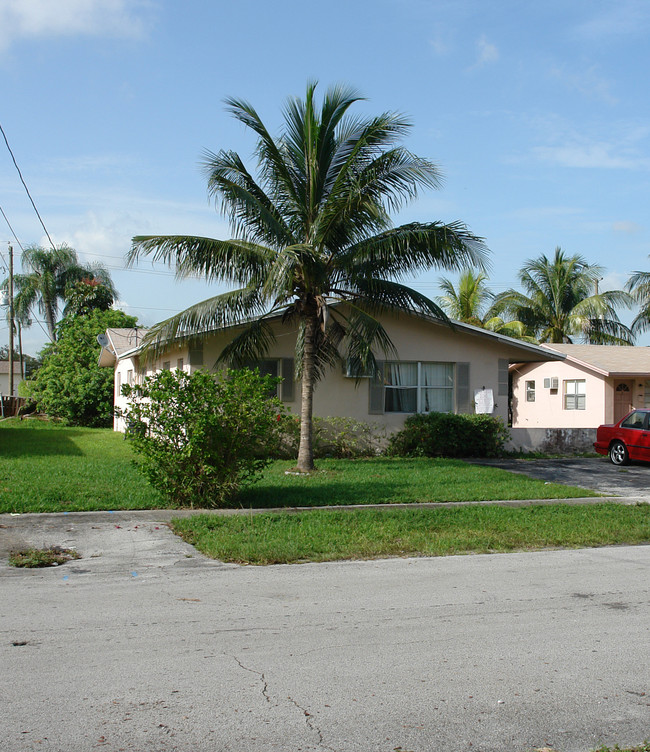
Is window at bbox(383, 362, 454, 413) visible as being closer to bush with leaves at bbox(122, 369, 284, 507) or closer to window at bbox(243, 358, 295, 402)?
window at bbox(243, 358, 295, 402)

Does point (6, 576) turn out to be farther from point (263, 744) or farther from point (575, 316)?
point (575, 316)

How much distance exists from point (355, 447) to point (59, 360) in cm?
1991

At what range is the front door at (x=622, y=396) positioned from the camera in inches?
1091

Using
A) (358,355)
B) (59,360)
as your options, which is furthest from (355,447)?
(59,360)

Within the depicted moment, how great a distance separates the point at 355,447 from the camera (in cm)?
1939

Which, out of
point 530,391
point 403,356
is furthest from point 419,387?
point 530,391

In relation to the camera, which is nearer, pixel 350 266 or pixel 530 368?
pixel 350 266

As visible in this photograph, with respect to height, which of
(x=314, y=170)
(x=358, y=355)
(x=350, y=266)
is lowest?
(x=358, y=355)

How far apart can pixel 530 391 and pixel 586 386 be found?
10.2ft

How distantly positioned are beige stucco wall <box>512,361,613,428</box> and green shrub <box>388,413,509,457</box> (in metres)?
6.96

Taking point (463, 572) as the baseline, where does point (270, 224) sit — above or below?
above

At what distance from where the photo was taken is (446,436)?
19.5 m

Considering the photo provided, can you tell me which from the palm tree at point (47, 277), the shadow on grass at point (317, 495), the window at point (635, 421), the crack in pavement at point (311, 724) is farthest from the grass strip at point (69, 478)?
the palm tree at point (47, 277)

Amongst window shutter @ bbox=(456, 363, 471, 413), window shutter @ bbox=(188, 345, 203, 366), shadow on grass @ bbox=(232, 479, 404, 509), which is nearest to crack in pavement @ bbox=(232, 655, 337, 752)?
shadow on grass @ bbox=(232, 479, 404, 509)
